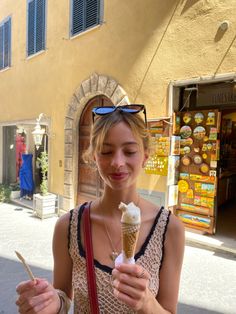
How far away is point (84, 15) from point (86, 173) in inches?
158

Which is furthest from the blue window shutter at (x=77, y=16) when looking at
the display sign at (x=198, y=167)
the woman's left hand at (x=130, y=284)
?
the woman's left hand at (x=130, y=284)

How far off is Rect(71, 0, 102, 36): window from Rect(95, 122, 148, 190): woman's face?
634cm

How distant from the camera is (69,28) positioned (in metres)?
7.61

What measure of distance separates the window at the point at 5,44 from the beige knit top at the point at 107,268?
10.8m

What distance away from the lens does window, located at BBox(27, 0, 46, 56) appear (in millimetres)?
8625

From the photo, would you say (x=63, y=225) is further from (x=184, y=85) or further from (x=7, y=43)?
(x=7, y=43)

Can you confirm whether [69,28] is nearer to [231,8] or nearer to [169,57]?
[169,57]

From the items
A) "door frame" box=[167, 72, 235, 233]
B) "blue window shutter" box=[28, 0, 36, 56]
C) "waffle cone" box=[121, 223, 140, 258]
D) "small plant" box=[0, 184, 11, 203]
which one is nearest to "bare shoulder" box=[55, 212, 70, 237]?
"waffle cone" box=[121, 223, 140, 258]

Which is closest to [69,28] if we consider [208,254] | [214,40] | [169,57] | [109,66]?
[109,66]

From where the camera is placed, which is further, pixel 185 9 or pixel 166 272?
pixel 185 9

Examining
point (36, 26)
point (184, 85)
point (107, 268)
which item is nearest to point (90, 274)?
point (107, 268)

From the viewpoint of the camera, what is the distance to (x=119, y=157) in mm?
1236

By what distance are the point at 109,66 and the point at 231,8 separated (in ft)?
9.50

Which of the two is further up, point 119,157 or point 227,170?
point 119,157
